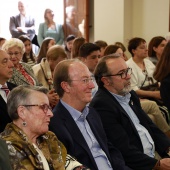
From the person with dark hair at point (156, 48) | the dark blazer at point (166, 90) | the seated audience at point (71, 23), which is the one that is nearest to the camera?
the dark blazer at point (166, 90)

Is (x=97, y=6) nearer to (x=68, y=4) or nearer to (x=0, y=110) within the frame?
(x=68, y=4)

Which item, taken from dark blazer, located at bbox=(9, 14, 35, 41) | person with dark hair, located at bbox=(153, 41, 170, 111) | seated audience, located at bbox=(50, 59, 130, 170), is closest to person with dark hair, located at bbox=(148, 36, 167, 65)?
person with dark hair, located at bbox=(153, 41, 170, 111)

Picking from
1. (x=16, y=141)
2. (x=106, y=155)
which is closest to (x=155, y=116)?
(x=106, y=155)

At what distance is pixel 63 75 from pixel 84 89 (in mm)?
159

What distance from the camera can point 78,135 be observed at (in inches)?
95.7

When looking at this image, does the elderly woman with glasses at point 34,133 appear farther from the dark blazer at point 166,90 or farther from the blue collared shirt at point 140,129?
the dark blazer at point 166,90

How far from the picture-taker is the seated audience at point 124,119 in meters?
2.77

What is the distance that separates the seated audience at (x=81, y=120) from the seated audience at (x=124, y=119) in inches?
6.2

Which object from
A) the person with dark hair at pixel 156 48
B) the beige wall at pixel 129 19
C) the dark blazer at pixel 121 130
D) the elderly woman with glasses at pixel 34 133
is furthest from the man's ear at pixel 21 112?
the beige wall at pixel 129 19

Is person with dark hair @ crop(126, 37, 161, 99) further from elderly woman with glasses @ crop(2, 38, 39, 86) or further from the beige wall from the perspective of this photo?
the beige wall

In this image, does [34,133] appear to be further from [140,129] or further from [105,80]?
[140,129]

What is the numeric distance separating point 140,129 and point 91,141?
0.62 metres

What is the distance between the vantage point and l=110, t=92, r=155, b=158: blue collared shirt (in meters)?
2.97

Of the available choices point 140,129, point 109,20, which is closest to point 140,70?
point 140,129
